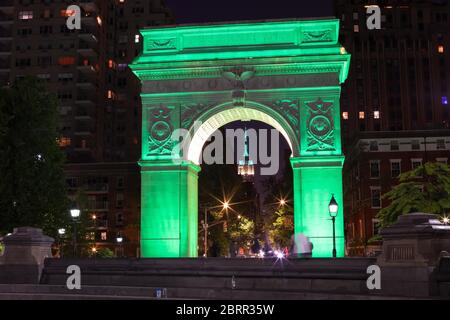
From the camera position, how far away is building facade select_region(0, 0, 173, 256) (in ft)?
275

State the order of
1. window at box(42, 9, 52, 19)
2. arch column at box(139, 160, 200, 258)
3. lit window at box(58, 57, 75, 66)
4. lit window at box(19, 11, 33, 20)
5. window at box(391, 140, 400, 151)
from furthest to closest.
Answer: lit window at box(19, 11, 33, 20)
window at box(42, 9, 52, 19)
lit window at box(58, 57, 75, 66)
window at box(391, 140, 400, 151)
arch column at box(139, 160, 200, 258)

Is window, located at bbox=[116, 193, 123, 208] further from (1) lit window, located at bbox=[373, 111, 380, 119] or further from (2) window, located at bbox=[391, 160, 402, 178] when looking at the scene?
(1) lit window, located at bbox=[373, 111, 380, 119]

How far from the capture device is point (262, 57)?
38719mm

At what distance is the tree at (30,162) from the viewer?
40.4 m

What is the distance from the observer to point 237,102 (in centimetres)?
3888

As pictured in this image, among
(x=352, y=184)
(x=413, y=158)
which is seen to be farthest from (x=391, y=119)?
(x=413, y=158)

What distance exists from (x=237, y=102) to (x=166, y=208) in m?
7.65

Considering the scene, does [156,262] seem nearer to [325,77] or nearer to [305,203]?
[305,203]

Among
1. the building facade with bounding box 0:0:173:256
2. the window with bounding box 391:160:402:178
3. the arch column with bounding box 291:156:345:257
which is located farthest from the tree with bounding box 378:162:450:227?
the building facade with bounding box 0:0:173:256

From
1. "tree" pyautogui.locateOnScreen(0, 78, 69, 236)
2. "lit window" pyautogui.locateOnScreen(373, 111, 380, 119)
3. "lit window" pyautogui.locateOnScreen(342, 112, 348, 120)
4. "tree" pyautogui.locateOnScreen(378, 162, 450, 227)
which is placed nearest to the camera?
"tree" pyautogui.locateOnScreen(378, 162, 450, 227)

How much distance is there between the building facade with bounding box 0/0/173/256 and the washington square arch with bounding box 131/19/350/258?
39274 millimetres

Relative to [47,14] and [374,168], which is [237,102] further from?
[47,14]

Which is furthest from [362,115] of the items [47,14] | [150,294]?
[150,294]

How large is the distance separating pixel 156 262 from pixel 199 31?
18.8 metres
